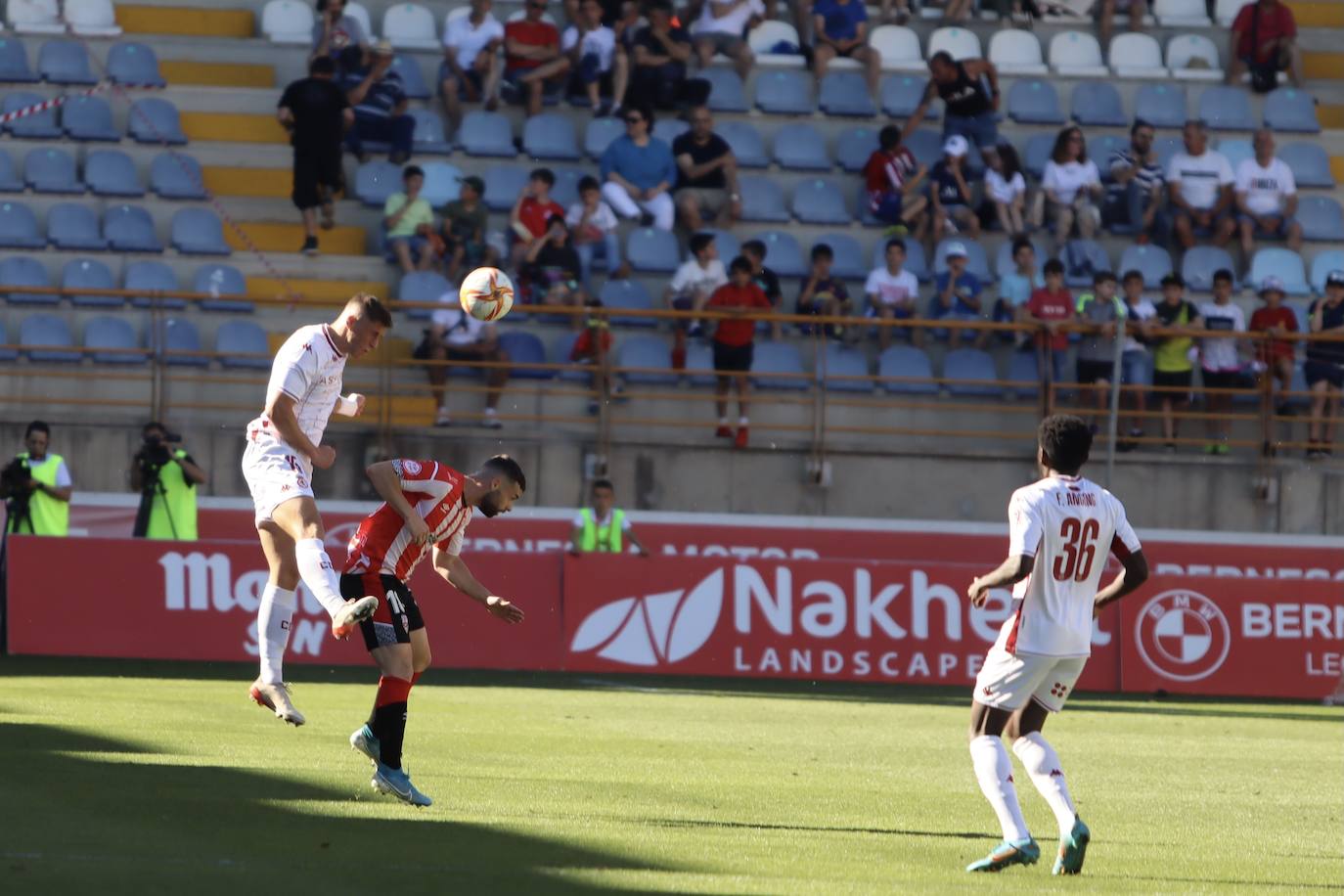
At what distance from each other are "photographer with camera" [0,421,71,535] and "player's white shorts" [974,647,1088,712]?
13.2m

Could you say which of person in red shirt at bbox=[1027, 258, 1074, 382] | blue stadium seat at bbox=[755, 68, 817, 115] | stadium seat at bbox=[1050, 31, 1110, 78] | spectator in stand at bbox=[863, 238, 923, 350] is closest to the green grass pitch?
person in red shirt at bbox=[1027, 258, 1074, 382]

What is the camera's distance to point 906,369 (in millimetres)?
23359

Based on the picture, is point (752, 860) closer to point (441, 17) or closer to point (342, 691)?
point (342, 691)

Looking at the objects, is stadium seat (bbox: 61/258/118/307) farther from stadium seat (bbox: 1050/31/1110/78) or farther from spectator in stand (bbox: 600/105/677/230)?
stadium seat (bbox: 1050/31/1110/78)

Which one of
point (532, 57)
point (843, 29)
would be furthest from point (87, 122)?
point (843, 29)

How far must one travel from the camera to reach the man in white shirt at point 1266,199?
990 inches

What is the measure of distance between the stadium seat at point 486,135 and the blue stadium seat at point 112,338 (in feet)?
16.5

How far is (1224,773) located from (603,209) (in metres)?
13.2

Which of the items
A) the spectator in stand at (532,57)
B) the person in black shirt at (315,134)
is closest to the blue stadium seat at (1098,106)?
the spectator in stand at (532,57)

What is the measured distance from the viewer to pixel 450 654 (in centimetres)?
1905

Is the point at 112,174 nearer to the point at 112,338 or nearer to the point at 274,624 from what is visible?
the point at 112,338

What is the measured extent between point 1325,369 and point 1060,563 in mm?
16085

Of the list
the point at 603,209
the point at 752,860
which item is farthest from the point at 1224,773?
the point at 603,209

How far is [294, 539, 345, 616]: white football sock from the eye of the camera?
29.8ft
